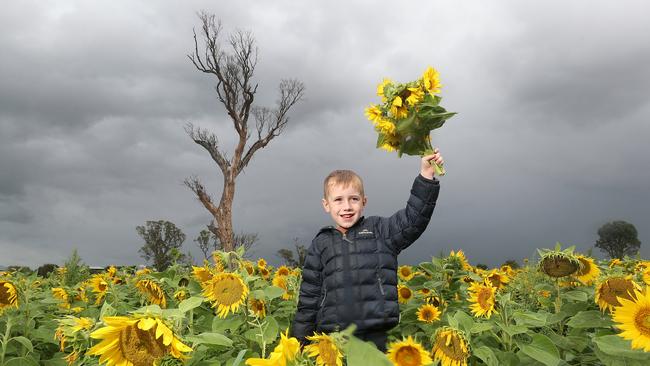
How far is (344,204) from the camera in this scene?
3338 mm

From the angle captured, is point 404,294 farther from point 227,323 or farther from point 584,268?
point 227,323

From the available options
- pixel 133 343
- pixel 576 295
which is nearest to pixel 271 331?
pixel 133 343

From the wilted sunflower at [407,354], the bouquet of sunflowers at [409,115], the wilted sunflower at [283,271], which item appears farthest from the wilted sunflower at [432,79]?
the wilted sunflower at [283,271]

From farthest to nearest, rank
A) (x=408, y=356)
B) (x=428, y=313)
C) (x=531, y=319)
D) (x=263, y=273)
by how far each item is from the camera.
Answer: (x=263, y=273) < (x=428, y=313) < (x=531, y=319) < (x=408, y=356)

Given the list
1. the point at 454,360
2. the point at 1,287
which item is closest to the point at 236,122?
the point at 1,287

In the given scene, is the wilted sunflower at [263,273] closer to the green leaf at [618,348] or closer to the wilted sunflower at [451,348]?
the wilted sunflower at [451,348]

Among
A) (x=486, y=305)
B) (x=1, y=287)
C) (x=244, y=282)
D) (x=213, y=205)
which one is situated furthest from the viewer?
(x=213, y=205)

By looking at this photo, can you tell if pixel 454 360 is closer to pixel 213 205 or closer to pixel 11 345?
pixel 11 345

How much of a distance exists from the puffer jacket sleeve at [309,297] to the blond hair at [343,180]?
1.23 feet

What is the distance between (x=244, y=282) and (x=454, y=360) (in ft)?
3.36

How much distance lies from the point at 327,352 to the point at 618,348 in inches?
40.4

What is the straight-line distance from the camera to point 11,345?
338cm

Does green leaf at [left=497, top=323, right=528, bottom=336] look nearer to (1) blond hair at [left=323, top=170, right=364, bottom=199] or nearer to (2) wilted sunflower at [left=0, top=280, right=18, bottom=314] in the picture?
(1) blond hair at [left=323, top=170, right=364, bottom=199]

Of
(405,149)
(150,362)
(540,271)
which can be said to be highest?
(405,149)
